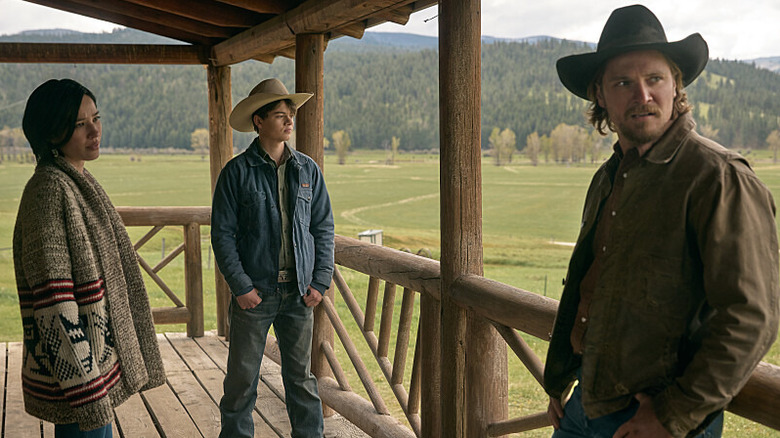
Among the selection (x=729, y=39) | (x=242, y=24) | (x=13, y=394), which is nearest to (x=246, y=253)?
(x=242, y=24)

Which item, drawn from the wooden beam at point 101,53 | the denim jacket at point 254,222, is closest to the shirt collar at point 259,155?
the denim jacket at point 254,222

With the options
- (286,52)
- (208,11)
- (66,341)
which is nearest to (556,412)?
(66,341)

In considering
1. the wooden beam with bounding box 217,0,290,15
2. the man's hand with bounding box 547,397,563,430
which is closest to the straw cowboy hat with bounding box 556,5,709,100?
the man's hand with bounding box 547,397,563,430

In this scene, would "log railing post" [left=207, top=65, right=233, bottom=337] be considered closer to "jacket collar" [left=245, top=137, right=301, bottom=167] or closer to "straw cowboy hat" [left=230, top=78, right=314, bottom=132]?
"straw cowboy hat" [left=230, top=78, right=314, bottom=132]

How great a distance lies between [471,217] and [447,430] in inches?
33.0

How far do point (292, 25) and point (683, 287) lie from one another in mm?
2879

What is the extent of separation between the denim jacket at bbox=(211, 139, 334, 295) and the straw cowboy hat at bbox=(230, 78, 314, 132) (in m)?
0.14

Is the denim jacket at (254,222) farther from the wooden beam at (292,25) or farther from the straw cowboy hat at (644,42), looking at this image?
the straw cowboy hat at (644,42)

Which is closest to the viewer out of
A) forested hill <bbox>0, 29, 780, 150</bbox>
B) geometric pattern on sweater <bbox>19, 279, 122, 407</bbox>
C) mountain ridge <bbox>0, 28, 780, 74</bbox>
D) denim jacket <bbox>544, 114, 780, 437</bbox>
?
denim jacket <bbox>544, 114, 780, 437</bbox>

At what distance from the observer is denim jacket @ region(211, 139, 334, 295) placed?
2736mm

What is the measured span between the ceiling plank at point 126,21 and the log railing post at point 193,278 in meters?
1.37

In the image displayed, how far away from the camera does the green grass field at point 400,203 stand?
104 ft

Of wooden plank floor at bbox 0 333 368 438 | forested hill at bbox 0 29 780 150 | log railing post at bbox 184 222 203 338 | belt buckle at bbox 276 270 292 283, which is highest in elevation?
forested hill at bbox 0 29 780 150

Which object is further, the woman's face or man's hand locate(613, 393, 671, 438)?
the woman's face
